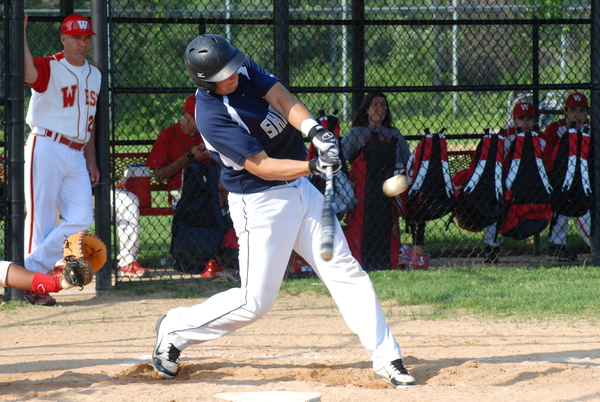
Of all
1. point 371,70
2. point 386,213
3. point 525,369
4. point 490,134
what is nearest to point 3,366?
point 525,369

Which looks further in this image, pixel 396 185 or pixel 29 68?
pixel 29 68

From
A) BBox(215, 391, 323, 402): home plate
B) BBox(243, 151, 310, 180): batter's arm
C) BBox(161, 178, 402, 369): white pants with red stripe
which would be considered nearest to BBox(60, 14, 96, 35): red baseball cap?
BBox(161, 178, 402, 369): white pants with red stripe

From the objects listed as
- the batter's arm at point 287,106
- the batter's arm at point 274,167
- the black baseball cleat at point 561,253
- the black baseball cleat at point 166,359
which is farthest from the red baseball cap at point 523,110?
the black baseball cleat at point 166,359

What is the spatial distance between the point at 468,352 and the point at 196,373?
4.38ft

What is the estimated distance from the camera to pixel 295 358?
148 inches

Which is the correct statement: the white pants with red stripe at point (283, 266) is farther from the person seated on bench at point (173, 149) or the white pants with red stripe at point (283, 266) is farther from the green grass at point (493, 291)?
the person seated on bench at point (173, 149)

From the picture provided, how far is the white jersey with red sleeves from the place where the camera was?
5.06 metres

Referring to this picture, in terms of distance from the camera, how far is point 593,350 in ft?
12.4

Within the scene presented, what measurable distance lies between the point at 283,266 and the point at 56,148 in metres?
2.41

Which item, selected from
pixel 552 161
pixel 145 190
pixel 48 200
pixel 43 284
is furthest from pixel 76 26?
pixel 552 161

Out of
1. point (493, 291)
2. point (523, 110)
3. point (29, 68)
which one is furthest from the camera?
point (523, 110)

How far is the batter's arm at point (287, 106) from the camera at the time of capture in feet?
10.4

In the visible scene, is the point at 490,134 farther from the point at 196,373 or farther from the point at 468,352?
the point at 196,373

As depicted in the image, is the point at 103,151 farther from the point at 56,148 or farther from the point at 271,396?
the point at 271,396
